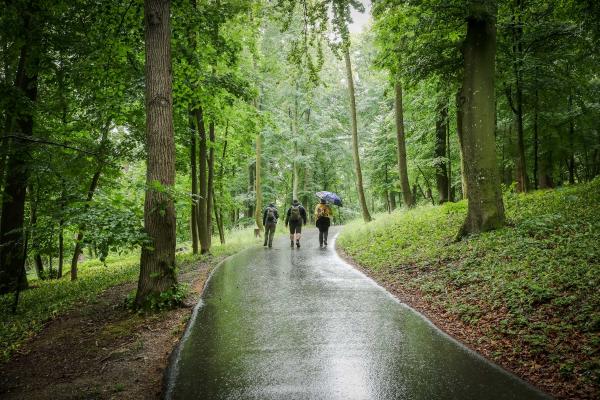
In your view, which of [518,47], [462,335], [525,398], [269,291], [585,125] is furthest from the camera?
[585,125]

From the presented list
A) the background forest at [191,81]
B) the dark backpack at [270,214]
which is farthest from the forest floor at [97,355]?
the dark backpack at [270,214]

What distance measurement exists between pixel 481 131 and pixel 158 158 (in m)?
7.86

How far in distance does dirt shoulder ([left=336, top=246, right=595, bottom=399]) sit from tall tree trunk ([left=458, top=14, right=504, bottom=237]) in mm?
3207

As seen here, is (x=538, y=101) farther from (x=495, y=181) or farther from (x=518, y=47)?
(x=495, y=181)

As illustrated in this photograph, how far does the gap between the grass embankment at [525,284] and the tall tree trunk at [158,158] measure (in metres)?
4.77

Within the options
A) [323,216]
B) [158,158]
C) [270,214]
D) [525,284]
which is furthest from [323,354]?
[270,214]

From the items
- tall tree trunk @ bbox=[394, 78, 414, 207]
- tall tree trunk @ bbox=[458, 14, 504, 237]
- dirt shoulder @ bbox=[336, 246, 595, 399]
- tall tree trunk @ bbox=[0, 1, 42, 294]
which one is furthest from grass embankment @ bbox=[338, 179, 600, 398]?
tall tree trunk @ bbox=[0, 1, 42, 294]

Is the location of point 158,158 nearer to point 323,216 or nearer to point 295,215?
point 295,215

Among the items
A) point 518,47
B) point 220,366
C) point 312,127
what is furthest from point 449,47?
point 312,127

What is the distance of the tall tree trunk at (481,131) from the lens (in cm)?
909

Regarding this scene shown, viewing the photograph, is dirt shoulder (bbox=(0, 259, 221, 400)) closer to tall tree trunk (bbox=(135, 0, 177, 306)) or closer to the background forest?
tall tree trunk (bbox=(135, 0, 177, 306))

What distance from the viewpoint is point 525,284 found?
18.5 ft

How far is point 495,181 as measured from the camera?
359 inches

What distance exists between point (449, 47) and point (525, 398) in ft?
32.5
